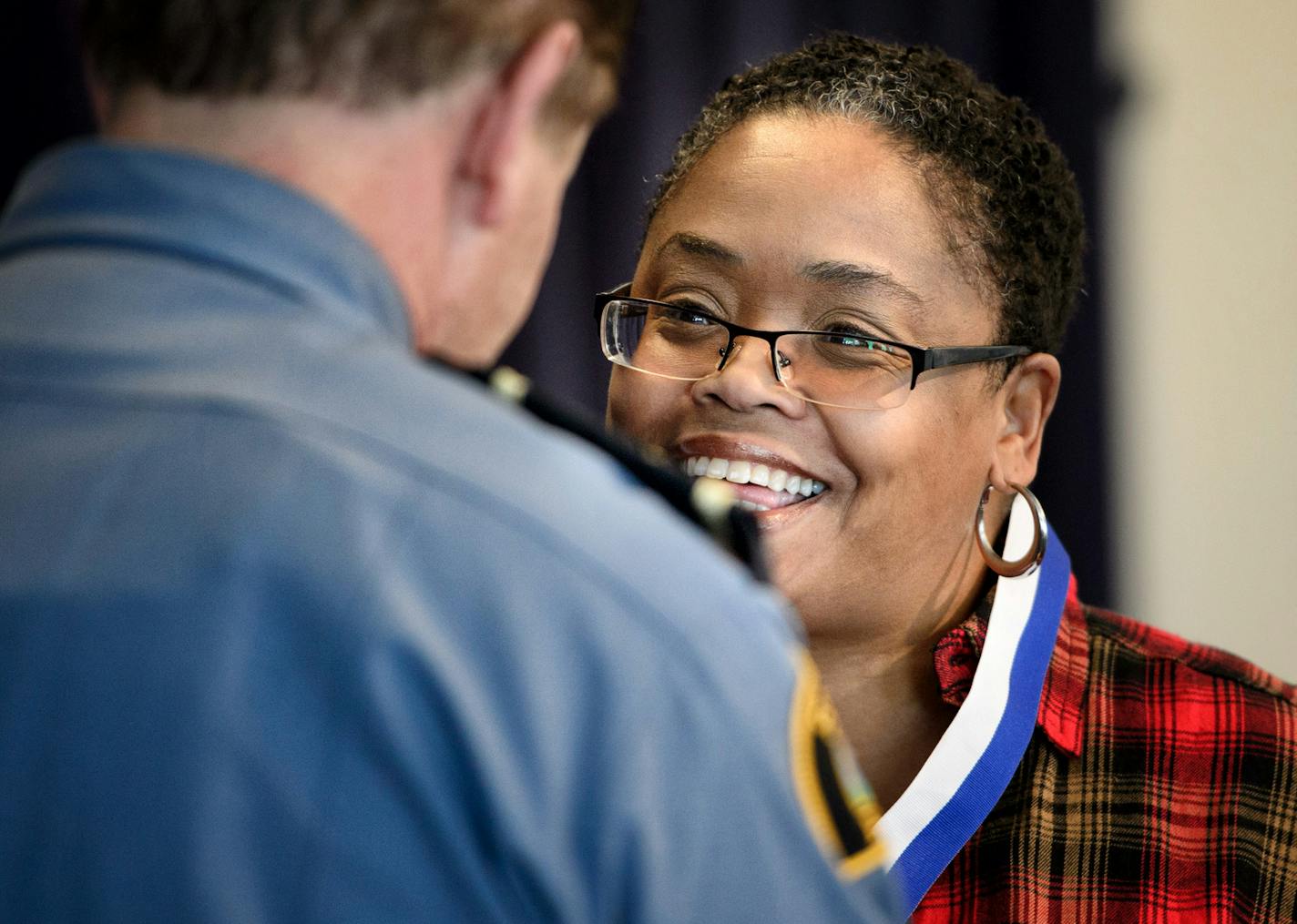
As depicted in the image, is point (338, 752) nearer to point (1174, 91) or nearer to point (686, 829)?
point (686, 829)

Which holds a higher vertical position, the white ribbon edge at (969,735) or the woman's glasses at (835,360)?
the woman's glasses at (835,360)

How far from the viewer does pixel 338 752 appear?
23.3 inches

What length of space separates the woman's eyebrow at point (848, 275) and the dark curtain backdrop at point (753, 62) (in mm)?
1213

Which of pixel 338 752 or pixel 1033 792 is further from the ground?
pixel 338 752

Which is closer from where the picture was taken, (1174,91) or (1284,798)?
(1284,798)

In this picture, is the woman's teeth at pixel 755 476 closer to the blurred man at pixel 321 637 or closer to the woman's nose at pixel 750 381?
the woman's nose at pixel 750 381

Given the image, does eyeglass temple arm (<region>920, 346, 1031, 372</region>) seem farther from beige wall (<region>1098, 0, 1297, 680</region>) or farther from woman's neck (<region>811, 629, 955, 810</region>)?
beige wall (<region>1098, 0, 1297, 680</region>)

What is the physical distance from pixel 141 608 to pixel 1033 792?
3.28ft

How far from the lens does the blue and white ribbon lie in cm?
136

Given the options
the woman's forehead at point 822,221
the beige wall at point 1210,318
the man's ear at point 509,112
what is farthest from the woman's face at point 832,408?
the beige wall at point 1210,318

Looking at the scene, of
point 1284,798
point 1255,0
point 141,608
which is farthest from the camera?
point 1255,0

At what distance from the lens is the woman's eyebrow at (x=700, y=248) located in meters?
1.42

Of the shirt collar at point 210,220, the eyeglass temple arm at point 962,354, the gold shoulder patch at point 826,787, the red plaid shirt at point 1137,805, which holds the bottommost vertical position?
the red plaid shirt at point 1137,805

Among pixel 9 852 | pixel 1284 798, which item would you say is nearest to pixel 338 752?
pixel 9 852
